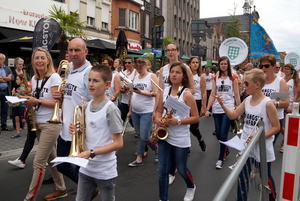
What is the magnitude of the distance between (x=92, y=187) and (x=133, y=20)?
2461 cm

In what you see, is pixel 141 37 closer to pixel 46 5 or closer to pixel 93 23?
pixel 93 23

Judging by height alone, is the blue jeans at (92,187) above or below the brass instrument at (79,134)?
below

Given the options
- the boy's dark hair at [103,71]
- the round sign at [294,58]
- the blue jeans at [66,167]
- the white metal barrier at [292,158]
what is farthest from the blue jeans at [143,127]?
the round sign at [294,58]

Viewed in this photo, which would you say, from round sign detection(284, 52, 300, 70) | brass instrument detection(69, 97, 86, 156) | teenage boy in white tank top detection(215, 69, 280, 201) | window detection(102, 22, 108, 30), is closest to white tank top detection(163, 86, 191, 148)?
teenage boy in white tank top detection(215, 69, 280, 201)

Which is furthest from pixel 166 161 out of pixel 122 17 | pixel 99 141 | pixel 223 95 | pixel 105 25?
pixel 122 17

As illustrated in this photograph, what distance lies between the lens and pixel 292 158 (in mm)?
2715

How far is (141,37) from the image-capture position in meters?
28.8

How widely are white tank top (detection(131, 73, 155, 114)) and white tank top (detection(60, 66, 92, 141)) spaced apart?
2.03 m

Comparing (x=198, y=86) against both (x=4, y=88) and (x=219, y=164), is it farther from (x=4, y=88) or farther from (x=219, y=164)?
(x=4, y=88)

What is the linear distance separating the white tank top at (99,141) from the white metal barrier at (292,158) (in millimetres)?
1585

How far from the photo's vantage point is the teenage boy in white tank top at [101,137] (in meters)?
2.62

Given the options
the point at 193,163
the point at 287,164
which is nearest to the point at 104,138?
the point at 287,164

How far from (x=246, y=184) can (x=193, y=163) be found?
357 centimetres

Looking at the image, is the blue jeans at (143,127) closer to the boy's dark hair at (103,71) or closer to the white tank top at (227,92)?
the white tank top at (227,92)
